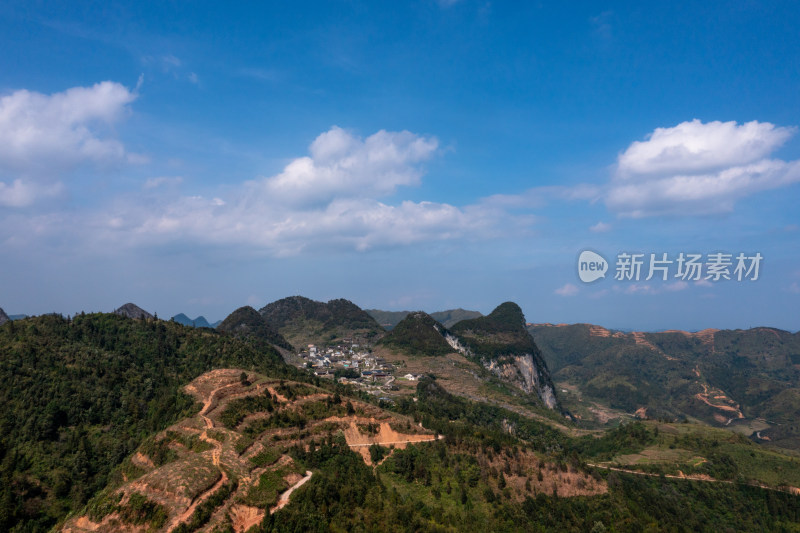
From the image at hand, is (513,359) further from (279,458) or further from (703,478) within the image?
(279,458)

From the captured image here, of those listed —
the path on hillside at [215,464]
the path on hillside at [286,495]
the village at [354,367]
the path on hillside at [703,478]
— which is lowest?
the path on hillside at [703,478]

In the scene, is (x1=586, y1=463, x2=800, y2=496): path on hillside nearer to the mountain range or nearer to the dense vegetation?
the mountain range

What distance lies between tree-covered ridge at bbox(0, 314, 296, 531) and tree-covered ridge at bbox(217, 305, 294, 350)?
238 feet

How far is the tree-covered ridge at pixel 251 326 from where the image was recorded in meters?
168

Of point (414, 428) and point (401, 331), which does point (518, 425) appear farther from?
point (401, 331)

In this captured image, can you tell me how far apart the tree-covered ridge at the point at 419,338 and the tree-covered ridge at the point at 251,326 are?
143 feet

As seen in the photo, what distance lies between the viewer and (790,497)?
72.3m

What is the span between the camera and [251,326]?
578ft

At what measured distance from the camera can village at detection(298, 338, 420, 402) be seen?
11403 centimetres

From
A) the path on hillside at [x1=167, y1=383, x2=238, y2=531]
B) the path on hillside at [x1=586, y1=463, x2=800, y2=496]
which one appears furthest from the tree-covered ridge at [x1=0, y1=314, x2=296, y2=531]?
the path on hillside at [x1=586, y1=463, x2=800, y2=496]

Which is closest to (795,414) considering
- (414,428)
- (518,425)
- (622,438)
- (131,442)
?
(622,438)

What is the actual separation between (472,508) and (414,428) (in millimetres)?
17124

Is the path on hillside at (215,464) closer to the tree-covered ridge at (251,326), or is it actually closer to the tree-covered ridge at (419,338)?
the tree-covered ridge at (419,338)

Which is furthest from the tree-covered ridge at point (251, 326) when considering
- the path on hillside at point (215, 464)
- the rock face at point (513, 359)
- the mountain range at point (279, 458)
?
the path on hillside at point (215, 464)
